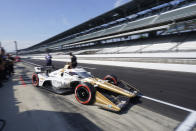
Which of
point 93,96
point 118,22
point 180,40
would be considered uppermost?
point 118,22

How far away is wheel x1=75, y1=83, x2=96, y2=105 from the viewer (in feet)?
10.6

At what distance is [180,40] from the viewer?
52.0 feet

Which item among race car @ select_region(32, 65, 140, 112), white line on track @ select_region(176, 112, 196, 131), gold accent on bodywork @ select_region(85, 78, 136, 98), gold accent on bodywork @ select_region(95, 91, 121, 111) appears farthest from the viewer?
gold accent on bodywork @ select_region(85, 78, 136, 98)

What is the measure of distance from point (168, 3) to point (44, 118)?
25.2 m

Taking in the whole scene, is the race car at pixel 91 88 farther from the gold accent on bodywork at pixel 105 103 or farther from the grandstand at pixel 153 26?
the grandstand at pixel 153 26

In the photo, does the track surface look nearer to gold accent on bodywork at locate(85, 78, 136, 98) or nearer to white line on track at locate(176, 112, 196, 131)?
white line on track at locate(176, 112, 196, 131)

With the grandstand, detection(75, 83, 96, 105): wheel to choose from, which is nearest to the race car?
detection(75, 83, 96, 105): wheel

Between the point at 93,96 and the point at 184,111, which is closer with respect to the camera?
the point at 184,111

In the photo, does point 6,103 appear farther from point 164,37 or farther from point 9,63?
point 164,37

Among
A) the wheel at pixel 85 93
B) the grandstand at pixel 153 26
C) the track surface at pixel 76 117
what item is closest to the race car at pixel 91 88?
the wheel at pixel 85 93

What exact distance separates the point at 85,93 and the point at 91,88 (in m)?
0.38

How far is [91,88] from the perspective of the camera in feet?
10.6

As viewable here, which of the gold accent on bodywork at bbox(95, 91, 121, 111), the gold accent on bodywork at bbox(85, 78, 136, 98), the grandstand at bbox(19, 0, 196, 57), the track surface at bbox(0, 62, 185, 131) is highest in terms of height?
the grandstand at bbox(19, 0, 196, 57)

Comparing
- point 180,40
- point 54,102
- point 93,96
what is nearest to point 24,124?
point 54,102
